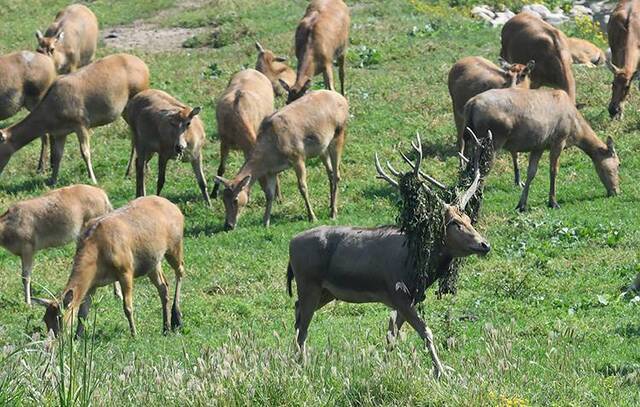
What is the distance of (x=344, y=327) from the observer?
16.3m

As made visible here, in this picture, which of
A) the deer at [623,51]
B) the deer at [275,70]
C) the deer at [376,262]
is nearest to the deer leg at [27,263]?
the deer at [376,262]

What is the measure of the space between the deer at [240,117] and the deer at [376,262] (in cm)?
722

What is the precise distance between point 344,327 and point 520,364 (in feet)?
10.7

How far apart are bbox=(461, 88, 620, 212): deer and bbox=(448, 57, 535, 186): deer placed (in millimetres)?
1465

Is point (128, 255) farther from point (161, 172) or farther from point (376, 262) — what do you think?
point (161, 172)

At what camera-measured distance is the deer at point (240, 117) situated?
22547mm

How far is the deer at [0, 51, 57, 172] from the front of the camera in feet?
83.0

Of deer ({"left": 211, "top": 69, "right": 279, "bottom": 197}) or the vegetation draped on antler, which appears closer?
the vegetation draped on antler

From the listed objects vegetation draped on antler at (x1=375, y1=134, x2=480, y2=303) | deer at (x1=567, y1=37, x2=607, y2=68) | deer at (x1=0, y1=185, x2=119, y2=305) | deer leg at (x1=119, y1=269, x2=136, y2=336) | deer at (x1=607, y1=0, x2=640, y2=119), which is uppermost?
vegetation draped on antler at (x1=375, y1=134, x2=480, y2=303)

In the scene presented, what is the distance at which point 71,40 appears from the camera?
28453 mm

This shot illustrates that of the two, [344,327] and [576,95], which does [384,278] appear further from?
[576,95]

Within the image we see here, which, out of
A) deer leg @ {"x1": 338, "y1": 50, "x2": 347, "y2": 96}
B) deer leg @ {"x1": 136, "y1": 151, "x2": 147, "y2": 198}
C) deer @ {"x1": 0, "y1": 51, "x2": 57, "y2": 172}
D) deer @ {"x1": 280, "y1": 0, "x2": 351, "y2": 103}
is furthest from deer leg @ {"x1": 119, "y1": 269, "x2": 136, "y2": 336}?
deer leg @ {"x1": 338, "y1": 50, "x2": 347, "y2": 96}

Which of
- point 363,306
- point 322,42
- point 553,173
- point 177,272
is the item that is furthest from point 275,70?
point 363,306

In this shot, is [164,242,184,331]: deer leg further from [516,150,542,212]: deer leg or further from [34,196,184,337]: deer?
[516,150,542,212]: deer leg
